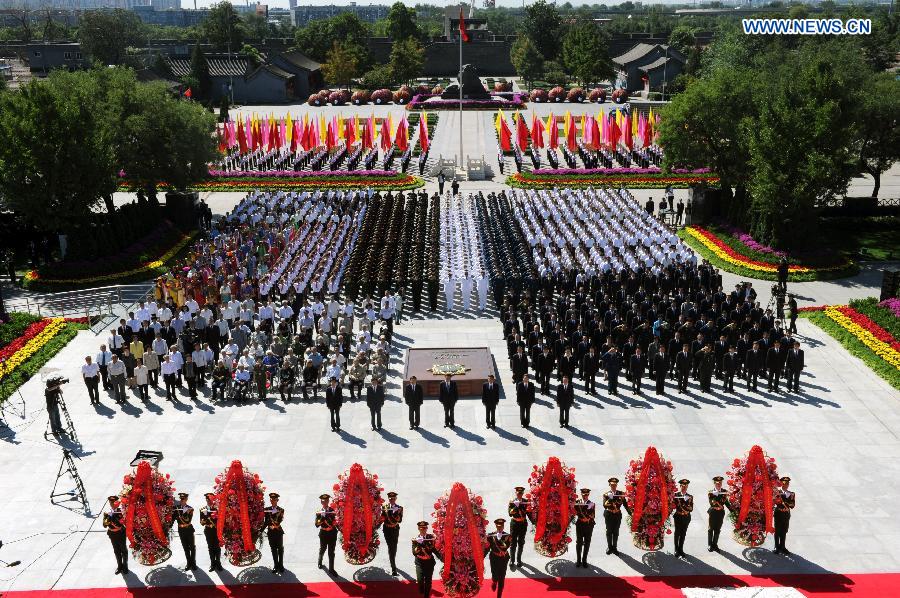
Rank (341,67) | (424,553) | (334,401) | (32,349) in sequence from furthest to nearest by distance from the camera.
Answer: (341,67)
(32,349)
(334,401)
(424,553)

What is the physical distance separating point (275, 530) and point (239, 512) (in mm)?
659

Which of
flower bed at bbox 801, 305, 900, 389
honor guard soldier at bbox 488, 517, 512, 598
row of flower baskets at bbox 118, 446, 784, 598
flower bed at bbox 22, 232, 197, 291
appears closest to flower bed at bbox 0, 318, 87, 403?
flower bed at bbox 22, 232, 197, 291

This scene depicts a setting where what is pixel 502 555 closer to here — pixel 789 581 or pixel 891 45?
pixel 789 581

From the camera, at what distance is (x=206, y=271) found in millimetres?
27375

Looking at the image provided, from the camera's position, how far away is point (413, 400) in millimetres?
18797

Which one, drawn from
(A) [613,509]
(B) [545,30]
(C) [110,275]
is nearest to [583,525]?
(A) [613,509]

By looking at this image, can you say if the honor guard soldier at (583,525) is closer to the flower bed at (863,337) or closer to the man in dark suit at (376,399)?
the man in dark suit at (376,399)

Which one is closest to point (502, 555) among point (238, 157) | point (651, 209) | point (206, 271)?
point (206, 271)

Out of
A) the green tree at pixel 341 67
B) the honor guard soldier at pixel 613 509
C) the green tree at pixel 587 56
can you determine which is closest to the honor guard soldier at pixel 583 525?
the honor guard soldier at pixel 613 509

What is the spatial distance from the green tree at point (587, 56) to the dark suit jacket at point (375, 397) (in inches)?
2986

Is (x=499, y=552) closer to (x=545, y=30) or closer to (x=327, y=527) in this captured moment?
(x=327, y=527)

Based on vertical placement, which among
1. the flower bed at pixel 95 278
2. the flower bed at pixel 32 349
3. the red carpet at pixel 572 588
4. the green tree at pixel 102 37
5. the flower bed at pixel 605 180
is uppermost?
the green tree at pixel 102 37

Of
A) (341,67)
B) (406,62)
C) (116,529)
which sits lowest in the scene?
(116,529)

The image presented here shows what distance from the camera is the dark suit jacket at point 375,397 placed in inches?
732
